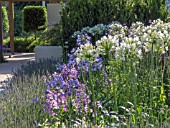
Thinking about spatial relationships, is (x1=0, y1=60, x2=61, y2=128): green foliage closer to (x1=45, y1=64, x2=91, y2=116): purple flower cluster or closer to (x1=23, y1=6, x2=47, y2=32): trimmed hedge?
(x1=45, y1=64, x2=91, y2=116): purple flower cluster

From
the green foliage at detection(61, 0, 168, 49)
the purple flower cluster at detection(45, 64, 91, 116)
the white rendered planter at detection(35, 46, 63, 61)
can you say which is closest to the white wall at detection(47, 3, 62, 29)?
the white rendered planter at detection(35, 46, 63, 61)

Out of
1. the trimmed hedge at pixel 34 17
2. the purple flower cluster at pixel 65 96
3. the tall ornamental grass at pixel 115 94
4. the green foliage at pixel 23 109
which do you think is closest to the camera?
the green foliage at pixel 23 109

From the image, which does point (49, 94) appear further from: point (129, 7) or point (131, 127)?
point (129, 7)

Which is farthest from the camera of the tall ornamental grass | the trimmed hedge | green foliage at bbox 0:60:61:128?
the trimmed hedge

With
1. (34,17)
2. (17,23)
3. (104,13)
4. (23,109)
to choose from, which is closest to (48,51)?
(104,13)

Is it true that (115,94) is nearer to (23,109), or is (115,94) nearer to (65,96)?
(65,96)

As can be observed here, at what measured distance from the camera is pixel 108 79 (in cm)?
448

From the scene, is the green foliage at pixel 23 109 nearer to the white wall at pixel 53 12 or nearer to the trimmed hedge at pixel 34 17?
the white wall at pixel 53 12

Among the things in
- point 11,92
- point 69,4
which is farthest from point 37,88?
point 69,4

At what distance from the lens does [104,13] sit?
7.62 metres

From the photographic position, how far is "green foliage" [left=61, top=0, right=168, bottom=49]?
7.61 m

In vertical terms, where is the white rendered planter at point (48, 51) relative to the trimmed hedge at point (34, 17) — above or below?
below

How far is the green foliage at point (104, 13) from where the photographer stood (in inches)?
300

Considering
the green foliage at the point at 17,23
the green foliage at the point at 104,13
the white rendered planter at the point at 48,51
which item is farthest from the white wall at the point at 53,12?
the green foliage at the point at 17,23
